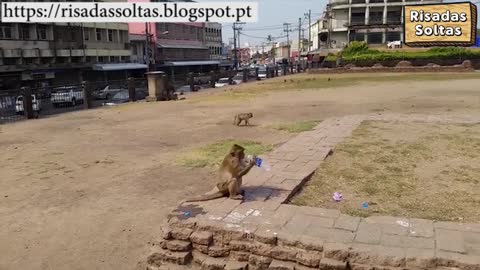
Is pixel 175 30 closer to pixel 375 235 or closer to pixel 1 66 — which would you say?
pixel 1 66

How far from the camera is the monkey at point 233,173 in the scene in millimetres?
3998

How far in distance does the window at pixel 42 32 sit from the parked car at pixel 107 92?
17.7 metres

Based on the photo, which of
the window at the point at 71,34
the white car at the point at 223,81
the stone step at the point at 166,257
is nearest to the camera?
the stone step at the point at 166,257

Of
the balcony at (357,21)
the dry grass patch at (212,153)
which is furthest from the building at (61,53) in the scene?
the balcony at (357,21)

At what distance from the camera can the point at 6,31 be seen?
30.9 metres

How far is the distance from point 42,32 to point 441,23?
1302 inches

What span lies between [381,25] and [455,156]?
2268 inches

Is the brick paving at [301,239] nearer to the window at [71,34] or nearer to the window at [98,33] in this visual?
the window at [71,34]

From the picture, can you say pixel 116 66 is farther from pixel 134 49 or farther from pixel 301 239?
pixel 301 239

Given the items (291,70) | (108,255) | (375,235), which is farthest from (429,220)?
(291,70)

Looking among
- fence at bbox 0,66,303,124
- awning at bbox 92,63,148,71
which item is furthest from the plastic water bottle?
awning at bbox 92,63,148,71

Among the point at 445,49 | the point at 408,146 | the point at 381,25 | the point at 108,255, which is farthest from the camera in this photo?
the point at 381,25

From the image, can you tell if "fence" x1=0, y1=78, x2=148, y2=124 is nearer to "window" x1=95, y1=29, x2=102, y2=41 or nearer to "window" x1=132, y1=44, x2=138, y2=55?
"window" x1=95, y1=29, x2=102, y2=41

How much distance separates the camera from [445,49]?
34906 millimetres
